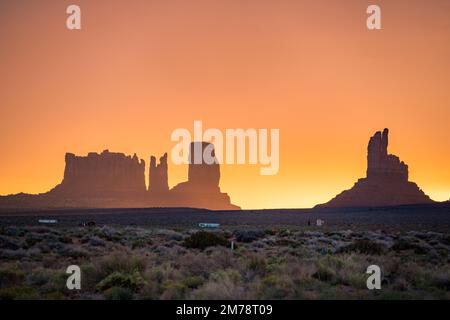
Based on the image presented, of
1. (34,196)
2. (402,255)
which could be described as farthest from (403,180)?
(402,255)

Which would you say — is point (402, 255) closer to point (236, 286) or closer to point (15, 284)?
point (236, 286)

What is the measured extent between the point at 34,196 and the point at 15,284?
625 ft

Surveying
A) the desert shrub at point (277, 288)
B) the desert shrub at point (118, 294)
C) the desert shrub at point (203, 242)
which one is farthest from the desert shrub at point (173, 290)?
the desert shrub at point (203, 242)

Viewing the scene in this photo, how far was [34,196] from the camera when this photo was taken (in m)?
190

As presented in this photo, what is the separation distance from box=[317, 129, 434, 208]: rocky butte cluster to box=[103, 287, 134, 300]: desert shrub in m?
160

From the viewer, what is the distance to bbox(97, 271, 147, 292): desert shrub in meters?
13.1

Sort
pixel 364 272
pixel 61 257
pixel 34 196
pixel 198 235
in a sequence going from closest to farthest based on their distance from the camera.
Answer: pixel 364 272, pixel 61 257, pixel 198 235, pixel 34 196

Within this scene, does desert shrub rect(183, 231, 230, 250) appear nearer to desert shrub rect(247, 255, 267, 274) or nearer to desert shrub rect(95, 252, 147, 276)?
desert shrub rect(247, 255, 267, 274)

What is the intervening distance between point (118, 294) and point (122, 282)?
1095 millimetres

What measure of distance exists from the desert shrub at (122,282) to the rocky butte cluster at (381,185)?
6267 inches

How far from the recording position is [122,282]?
43.3ft

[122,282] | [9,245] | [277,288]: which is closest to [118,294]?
[122,282]

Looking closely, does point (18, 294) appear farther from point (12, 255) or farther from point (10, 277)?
point (12, 255)

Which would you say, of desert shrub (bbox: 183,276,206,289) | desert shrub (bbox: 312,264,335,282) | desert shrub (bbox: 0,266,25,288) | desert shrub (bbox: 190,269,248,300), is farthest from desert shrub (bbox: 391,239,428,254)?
desert shrub (bbox: 0,266,25,288)
